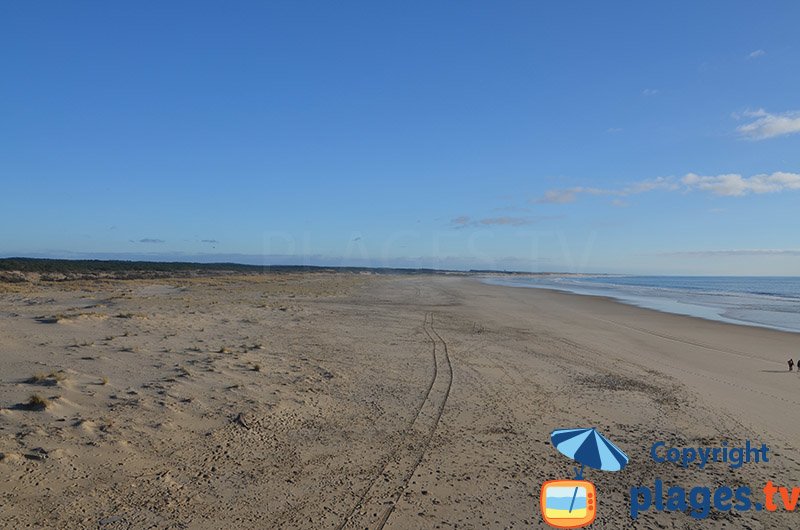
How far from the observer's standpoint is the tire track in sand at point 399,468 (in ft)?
18.9

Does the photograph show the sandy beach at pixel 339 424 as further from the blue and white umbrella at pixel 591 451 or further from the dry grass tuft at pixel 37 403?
the blue and white umbrella at pixel 591 451

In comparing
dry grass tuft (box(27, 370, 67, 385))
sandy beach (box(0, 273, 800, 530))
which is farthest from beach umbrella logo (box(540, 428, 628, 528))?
dry grass tuft (box(27, 370, 67, 385))


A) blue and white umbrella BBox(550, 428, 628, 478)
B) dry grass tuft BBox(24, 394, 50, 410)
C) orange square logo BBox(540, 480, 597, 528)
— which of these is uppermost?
dry grass tuft BBox(24, 394, 50, 410)

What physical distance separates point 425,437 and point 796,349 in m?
19.7

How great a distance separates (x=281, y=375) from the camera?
38.4ft

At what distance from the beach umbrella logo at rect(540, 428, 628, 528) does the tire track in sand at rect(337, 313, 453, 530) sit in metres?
1.92

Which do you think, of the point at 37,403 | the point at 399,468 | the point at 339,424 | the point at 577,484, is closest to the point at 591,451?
the point at 577,484

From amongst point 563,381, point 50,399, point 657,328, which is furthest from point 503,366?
point 657,328

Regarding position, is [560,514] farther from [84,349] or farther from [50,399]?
[84,349]

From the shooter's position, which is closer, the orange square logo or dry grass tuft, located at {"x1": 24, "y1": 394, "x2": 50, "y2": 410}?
the orange square logo

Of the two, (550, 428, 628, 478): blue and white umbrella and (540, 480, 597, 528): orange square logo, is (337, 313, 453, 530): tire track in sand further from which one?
(550, 428, 628, 478): blue and white umbrella

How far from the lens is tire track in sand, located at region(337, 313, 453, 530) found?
18.9 feet

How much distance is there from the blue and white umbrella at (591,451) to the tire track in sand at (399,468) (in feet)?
7.31

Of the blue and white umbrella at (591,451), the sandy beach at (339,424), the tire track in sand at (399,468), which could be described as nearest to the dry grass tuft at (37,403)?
the sandy beach at (339,424)
